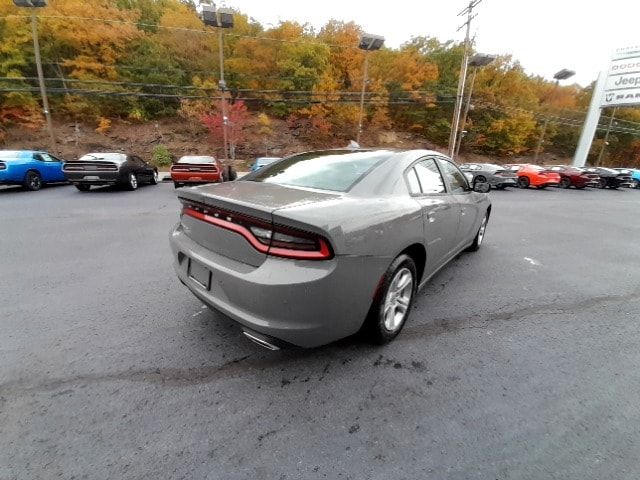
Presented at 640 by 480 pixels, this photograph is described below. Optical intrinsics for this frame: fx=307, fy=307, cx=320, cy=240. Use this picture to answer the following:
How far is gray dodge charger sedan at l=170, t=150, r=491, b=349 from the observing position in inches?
70.0

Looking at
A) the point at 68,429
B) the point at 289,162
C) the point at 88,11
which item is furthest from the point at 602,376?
the point at 88,11

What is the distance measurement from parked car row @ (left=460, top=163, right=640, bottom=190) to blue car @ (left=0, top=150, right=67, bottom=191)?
17.7m

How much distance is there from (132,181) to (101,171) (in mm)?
1161

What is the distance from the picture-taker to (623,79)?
24.1 metres

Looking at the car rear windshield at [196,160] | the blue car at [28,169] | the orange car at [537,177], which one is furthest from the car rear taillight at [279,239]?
the orange car at [537,177]

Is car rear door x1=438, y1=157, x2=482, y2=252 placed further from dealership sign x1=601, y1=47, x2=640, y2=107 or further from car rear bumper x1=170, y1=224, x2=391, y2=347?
dealership sign x1=601, y1=47, x2=640, y2=107

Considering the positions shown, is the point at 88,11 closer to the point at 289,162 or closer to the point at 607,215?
the point at 289,162

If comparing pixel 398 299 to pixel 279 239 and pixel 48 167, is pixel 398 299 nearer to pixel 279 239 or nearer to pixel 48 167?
pixel 279 239

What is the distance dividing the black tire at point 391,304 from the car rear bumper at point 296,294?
152 millimetres

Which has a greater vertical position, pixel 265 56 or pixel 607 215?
pixel 265 56

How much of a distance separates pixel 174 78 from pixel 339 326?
33.7 meters

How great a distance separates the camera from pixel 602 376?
7.27 feet

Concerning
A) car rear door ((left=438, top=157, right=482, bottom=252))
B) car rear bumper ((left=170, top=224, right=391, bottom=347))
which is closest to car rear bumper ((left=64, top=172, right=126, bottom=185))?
car rear bumper ((left=170, top=224, right=391, bottom=347))

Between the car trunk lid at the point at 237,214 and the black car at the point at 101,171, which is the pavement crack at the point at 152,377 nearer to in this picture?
the car trunk lid at the point at 237,214
